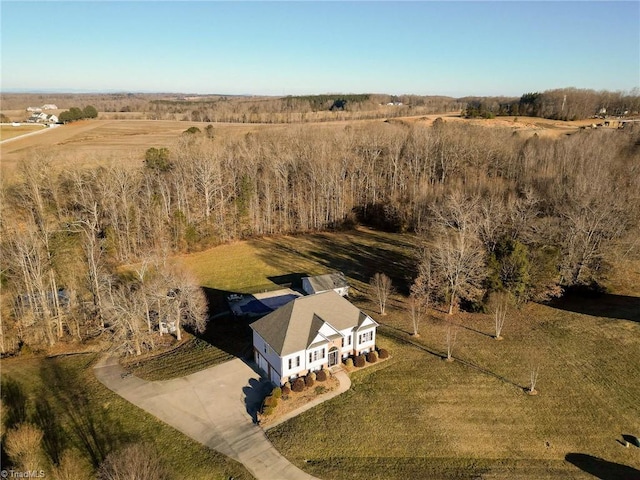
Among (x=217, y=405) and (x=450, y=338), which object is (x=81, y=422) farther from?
(x=450, y=338)

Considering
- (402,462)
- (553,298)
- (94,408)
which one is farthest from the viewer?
(553,298)

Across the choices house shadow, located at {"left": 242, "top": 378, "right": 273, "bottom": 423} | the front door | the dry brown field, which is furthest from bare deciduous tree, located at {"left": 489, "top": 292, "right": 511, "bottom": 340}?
the dry brown field

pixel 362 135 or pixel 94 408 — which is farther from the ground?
pixel 362 135

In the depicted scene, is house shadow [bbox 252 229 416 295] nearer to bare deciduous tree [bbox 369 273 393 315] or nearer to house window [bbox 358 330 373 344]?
bare deciduous tree [bbox 369 273 393 315]

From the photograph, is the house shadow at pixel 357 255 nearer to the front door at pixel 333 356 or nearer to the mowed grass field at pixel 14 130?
the front door at pixel 333 356

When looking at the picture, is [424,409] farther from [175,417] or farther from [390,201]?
[390,201]

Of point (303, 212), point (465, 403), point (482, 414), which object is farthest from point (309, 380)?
point (303, 212)

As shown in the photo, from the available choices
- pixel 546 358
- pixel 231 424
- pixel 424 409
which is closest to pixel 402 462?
pixel 424 409
